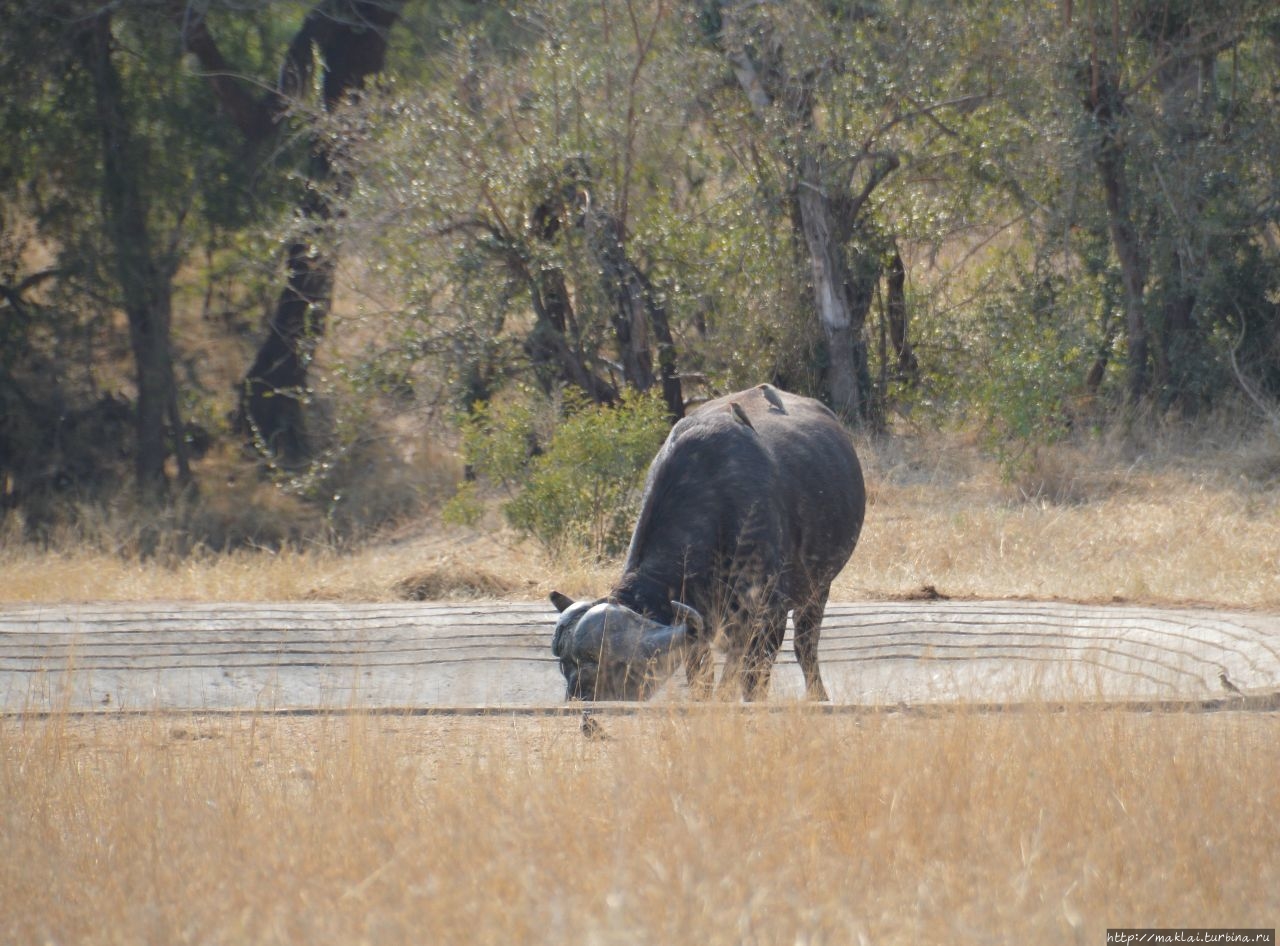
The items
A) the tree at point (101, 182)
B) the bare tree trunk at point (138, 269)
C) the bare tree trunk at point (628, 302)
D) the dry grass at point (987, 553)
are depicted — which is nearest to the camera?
the dry grass at point (987, 553)

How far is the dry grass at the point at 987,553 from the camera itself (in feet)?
30.9

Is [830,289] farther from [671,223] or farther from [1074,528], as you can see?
[1074,528]

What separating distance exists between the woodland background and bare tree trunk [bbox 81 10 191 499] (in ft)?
0.16

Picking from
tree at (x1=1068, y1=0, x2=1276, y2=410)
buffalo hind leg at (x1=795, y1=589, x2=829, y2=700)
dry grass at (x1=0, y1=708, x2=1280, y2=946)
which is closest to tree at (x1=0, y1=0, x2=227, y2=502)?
tree at (x1=1068, y1=0, x2=1276, y2=410)

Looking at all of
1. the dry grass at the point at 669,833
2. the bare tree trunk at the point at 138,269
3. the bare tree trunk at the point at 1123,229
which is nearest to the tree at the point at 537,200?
the bare tree trunk at the point at 138,269

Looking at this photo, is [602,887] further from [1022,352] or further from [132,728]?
[1022,352]

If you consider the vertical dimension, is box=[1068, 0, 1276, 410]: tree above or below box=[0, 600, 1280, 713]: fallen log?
above

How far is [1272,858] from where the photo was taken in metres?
3.81

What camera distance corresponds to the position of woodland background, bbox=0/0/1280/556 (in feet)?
46.0

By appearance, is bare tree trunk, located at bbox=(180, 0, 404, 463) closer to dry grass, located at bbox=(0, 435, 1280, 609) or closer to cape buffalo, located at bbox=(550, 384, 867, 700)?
dry grass, located at bbox=(0, 435, 1280, 609)

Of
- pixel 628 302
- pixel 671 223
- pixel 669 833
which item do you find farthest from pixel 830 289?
pixel 669 833

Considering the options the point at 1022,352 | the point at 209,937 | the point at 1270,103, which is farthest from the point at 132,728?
the point at 1270,103

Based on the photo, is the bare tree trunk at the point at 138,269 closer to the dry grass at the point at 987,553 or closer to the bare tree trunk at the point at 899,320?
the dry grass at the point at 987,553

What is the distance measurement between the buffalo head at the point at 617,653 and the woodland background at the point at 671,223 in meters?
6.01
